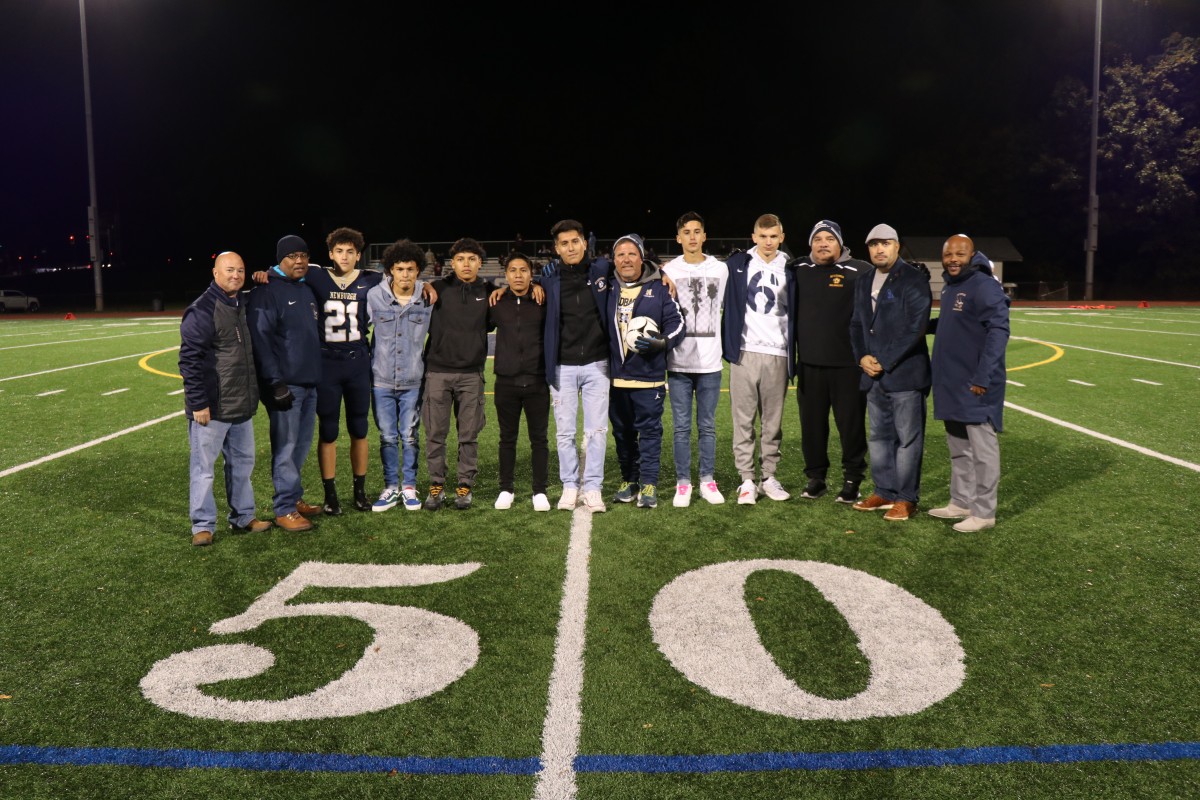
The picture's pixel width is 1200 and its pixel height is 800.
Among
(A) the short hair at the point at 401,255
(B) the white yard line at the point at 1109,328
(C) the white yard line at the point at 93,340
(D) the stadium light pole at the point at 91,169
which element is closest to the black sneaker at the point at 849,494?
(A) the short hair at the point at 401,255

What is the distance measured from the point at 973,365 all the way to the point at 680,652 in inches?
120

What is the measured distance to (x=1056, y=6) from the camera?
165 ft

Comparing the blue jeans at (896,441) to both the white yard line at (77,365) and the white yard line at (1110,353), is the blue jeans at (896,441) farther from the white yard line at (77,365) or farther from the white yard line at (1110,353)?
the white yard line at (77,365)

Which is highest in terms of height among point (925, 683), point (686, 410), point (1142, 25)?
point (1142, 25)

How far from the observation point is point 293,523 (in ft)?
18.6

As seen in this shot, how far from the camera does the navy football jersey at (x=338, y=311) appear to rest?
5.70m

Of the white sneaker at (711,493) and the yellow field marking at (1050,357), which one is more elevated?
the yellow field marking at (1050,357)

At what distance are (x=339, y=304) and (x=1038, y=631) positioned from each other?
4.56 m

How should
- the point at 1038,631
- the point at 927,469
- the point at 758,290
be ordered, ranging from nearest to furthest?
the point at 1038,631 < the point at 758,290 < the point at 927,469

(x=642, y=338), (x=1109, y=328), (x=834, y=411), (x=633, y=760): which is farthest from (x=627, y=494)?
(x=1109, y=328)

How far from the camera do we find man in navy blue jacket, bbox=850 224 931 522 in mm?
5602

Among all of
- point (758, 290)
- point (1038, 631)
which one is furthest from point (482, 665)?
point (758, 290)

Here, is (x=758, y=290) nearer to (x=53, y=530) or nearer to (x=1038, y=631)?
(x=1038, y=631)

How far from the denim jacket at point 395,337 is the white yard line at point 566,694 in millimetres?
1799
